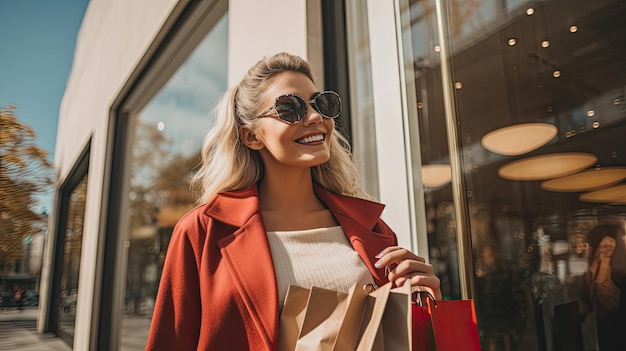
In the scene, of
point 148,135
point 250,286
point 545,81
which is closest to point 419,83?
point 545,81

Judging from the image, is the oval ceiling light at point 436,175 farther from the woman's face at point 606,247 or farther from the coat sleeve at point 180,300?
the coat sleeve at point 180,300

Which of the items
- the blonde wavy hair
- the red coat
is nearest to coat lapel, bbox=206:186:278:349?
the red coat

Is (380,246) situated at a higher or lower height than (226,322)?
higher

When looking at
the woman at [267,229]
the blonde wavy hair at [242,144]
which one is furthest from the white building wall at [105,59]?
the woman at [267,229]

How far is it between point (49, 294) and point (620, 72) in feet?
17.9

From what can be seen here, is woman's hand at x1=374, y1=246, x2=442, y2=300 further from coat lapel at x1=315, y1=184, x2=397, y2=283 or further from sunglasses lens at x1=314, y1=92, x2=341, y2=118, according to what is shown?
sunglasses lens at x1=314, y1=92, x2=341, y2=118

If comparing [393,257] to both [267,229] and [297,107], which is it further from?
[297,107]

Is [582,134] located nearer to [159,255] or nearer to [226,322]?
[226,322]

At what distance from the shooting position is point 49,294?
5012 millimetres

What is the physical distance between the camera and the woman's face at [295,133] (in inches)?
57.4

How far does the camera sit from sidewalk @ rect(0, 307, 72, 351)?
4.03 m

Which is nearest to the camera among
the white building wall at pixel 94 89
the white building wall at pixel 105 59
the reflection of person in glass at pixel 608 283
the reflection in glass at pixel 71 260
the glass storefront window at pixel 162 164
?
the reflection of person in glass at pixel 608 283

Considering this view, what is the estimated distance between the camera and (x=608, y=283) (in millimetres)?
1222

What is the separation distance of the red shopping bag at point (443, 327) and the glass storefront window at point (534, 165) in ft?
1.31
